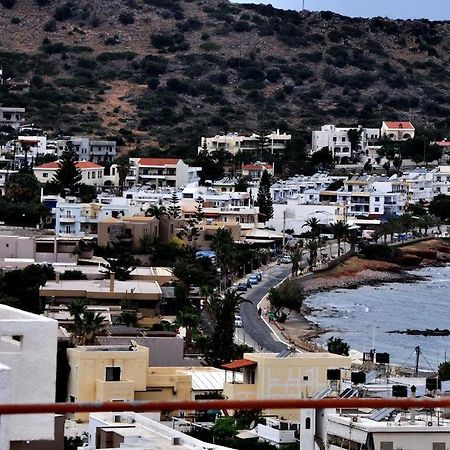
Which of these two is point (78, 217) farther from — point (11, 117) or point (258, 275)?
point (11, 117)

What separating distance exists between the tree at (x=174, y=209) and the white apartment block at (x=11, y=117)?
82.7 feet

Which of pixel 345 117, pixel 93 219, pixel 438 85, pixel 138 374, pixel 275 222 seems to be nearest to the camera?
pixel 138 374

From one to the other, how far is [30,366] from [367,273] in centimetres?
5830

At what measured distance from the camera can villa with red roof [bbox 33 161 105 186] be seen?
7112 centimetres

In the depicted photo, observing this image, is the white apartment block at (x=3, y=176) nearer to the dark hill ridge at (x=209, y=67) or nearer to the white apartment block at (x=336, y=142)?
the dark hill ridge at (x=209, y=67)

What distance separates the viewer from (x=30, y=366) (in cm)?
690

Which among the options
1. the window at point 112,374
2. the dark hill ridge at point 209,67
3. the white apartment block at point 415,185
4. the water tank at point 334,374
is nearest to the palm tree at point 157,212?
the white apartment block at point 415,185

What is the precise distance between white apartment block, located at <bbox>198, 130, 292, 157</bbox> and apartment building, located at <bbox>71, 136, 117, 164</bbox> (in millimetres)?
4564

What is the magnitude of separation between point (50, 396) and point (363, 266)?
5882cm

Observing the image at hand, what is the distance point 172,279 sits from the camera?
50.0 metres

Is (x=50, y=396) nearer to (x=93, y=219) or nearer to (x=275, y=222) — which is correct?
(x=93, y=219)

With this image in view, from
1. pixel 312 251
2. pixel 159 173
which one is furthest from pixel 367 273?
→ pixel 159 173

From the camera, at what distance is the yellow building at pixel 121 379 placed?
86.2ft

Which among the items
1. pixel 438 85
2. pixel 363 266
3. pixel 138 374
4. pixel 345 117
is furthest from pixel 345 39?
pixel 138 374
